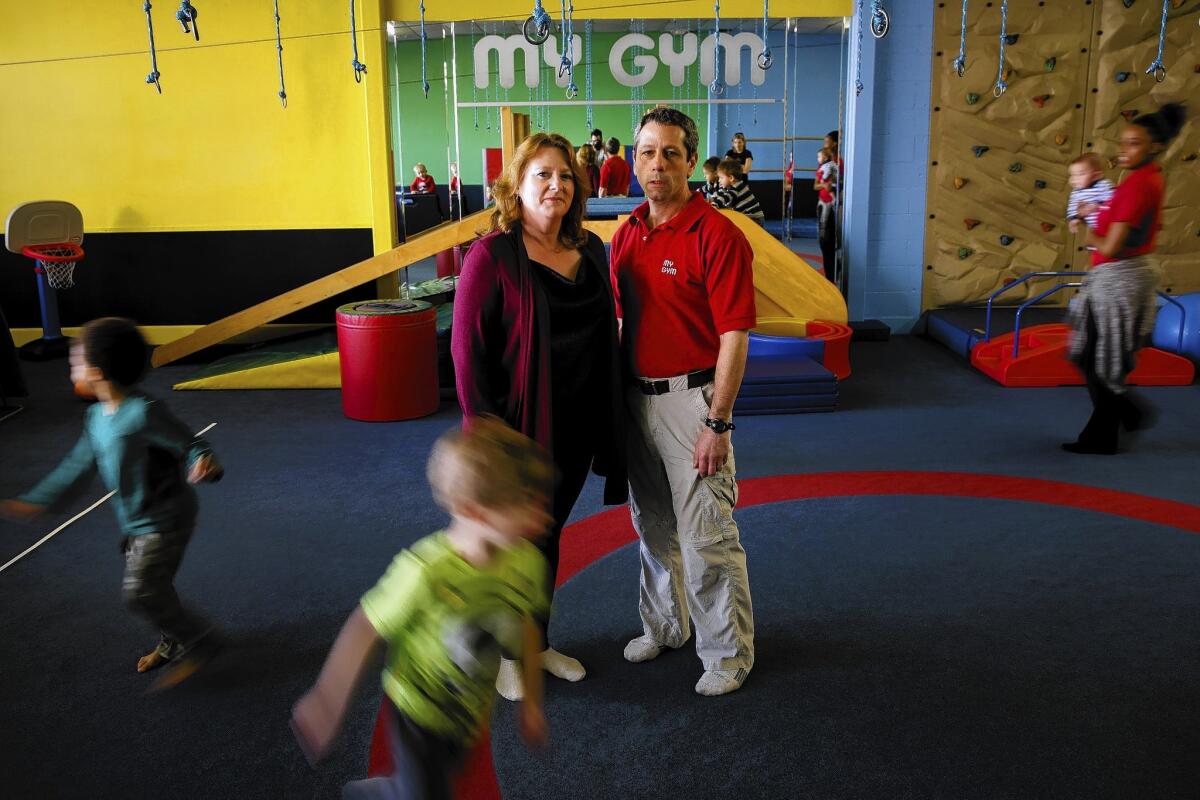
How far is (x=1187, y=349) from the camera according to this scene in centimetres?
717

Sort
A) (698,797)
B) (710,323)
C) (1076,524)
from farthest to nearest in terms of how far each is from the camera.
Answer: (1076,524) → (710,323) → (698,797)

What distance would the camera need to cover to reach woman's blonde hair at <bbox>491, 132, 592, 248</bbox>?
2.71 meters

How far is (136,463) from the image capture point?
294cm

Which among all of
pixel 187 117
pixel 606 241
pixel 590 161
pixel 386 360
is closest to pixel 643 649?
pixel 386 360

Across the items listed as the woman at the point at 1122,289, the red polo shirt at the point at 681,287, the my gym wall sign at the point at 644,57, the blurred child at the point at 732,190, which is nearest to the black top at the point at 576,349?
the red polo shirt at the point at 681,287

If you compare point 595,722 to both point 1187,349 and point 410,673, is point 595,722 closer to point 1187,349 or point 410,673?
point 410,673

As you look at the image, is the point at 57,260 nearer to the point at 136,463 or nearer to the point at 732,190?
the point at 732,190

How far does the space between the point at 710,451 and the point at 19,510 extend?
185cm

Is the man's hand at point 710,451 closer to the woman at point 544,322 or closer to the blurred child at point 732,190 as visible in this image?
the woman at point 544,322

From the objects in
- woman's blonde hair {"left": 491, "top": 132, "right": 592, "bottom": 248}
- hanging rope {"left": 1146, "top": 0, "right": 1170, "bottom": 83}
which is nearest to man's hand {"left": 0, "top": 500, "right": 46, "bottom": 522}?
woman's blonde hair {"left": 491, "top": 132, "right": 592, "bottom": 248}

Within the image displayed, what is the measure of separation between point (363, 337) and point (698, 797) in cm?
433

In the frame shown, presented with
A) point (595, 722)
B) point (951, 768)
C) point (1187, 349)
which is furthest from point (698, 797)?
point (1187, 349)

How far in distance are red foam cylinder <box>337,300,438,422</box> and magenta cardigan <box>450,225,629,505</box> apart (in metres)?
3.67

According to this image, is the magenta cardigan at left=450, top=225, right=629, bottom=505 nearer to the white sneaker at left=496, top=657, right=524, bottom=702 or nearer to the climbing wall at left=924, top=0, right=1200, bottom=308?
the white sneaker at left=496, top=657, right=524, bottom=702
